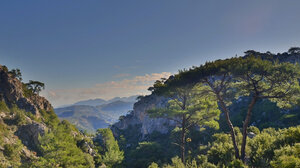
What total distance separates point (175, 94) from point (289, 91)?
36.9 ft

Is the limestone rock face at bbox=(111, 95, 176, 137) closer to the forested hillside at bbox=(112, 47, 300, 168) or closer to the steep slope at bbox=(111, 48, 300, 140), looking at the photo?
the steep slope at bbox=(111, 48, 300, 140)

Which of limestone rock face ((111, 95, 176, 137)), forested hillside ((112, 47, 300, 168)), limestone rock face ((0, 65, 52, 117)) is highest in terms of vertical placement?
limestone rock face ((0, 65, 52, 117))

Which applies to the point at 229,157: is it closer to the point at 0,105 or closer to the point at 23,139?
the point at 23,139

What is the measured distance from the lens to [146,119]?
96.8 m

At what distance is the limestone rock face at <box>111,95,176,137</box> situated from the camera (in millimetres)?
85019

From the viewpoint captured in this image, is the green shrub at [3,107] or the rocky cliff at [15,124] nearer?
the rocky cliff at [15,124]

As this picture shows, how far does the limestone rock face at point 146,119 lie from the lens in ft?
279

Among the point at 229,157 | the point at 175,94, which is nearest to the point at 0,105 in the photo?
the point at 175,94

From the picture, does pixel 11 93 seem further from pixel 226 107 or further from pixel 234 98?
pixel 234 98

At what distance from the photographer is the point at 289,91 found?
47.3 feet

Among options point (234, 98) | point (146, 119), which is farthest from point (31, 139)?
point (146, 119)

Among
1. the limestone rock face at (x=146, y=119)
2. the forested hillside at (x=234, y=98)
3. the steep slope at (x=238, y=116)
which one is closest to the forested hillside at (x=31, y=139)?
the steep slope at (x=238, y=116)

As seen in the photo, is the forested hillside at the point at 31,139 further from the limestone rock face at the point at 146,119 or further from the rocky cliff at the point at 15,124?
the limestone rock face at the point at 146,119

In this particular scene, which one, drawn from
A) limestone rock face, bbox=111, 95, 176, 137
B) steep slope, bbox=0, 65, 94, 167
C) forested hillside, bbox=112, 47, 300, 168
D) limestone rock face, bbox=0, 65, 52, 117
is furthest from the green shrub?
limestone rock face, bbox=111, 95, 176, 137
